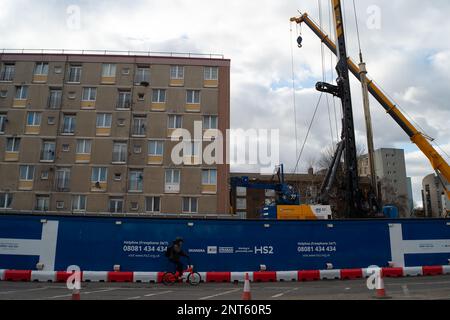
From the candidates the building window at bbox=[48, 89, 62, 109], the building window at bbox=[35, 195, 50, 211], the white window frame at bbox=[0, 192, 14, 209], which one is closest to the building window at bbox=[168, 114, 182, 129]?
the building window at bbox=[48, 89, 62, 109]

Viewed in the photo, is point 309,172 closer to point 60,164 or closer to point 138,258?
point 60,164

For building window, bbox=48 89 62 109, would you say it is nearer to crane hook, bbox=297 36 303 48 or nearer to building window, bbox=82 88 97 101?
building window, bbox=82 88 97 101

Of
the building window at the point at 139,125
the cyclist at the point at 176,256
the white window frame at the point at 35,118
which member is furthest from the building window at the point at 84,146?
the cyclist at the point at 176,256

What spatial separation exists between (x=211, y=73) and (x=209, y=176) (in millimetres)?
11131

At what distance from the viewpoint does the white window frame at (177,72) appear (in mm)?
40781

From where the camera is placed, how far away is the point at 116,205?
37156 mm

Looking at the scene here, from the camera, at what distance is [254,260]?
17.2m

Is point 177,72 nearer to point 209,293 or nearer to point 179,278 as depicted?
point 179,278

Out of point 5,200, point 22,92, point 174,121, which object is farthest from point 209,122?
point 5,200

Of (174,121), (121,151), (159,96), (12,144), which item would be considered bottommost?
(121,151)

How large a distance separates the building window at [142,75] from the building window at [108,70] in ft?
7.95

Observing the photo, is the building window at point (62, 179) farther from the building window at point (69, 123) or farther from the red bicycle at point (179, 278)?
the red bicycle at point (179, 278)

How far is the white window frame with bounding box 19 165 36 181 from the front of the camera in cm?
3781

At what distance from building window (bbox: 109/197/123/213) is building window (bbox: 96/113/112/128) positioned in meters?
7.68
